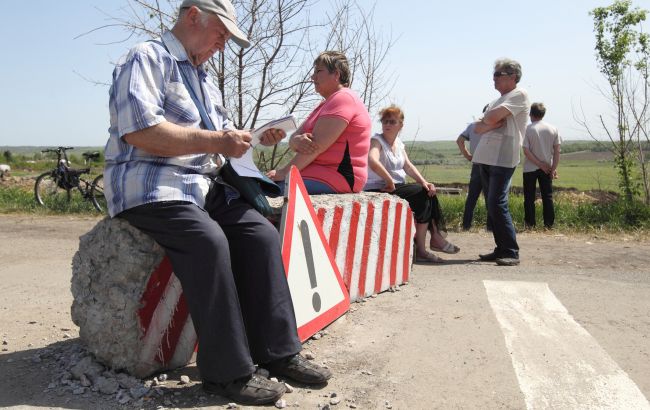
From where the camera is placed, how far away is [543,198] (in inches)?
360

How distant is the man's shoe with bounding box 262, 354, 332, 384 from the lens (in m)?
3.25

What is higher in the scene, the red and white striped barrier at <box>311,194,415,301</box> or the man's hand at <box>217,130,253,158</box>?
the man's hand at <box>217,130,253,158</box>

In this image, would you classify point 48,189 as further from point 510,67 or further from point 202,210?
point 202,210

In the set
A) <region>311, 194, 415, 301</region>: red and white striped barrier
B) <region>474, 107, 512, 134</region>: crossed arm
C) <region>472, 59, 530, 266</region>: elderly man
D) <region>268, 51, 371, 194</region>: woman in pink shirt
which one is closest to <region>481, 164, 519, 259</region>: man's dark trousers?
<region>472, 59, 530, 266</region>: elderly man

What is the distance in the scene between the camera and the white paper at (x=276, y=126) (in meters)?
3.65

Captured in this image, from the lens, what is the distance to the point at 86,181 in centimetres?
1255

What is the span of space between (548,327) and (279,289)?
2.08 metres

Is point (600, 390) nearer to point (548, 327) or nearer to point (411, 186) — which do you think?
point (548, 327)

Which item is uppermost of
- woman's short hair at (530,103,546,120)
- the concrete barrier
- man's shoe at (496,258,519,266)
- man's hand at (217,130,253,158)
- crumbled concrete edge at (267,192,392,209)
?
woman's short hair at (530,103,546,120)

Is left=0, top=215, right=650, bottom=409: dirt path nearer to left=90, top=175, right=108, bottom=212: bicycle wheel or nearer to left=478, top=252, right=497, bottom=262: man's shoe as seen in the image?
left=478, top=252, right=497, bottom=262: man's shoe

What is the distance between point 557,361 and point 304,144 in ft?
7.62

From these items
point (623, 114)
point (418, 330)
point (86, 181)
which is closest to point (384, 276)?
point (418, 330)

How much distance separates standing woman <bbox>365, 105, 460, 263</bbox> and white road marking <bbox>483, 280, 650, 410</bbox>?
63.8 inches

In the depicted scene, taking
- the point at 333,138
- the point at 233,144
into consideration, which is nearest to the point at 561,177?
the point at 333,138
